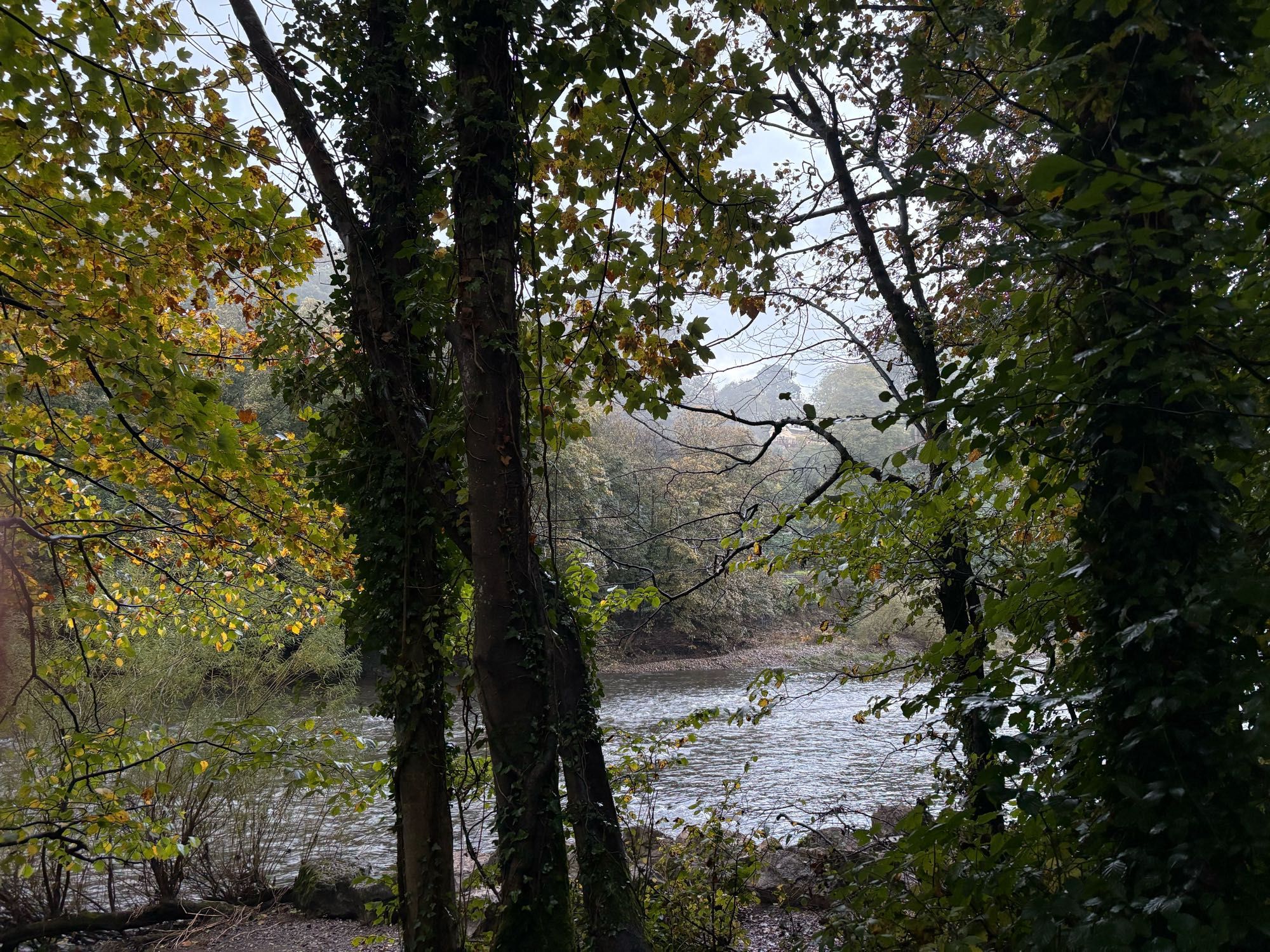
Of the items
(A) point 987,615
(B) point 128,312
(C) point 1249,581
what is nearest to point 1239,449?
(C) point 1249,581

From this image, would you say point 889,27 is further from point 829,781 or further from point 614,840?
point 829,781

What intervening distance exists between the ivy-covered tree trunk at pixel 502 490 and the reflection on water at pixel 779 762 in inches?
93.2

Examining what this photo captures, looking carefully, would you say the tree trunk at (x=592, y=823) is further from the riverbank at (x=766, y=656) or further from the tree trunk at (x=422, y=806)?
the riverbank at (x=766, y=656)

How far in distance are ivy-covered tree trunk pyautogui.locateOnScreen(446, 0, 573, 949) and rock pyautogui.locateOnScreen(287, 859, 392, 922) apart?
14.6ft

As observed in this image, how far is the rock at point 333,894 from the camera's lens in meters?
6.59

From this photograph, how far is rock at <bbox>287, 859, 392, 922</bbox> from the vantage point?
6586 mm

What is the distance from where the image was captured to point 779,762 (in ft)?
35.0

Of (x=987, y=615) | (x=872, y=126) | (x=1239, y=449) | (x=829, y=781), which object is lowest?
(x=829, y=781)

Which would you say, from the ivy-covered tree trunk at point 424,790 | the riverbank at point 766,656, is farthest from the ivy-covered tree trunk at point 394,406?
the riverbank at point 766,656

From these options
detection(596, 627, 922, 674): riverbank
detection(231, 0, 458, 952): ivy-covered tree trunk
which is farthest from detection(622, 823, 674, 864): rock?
detection(596, 627, 922, 674): riverbank

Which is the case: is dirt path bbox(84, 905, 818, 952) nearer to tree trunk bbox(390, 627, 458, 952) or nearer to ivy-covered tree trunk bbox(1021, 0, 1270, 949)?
tree trunk bbox(390, 627, 458, 952)

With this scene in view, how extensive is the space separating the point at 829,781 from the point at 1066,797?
816cm

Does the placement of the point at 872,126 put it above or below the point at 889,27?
below

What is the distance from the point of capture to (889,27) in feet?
18.2
